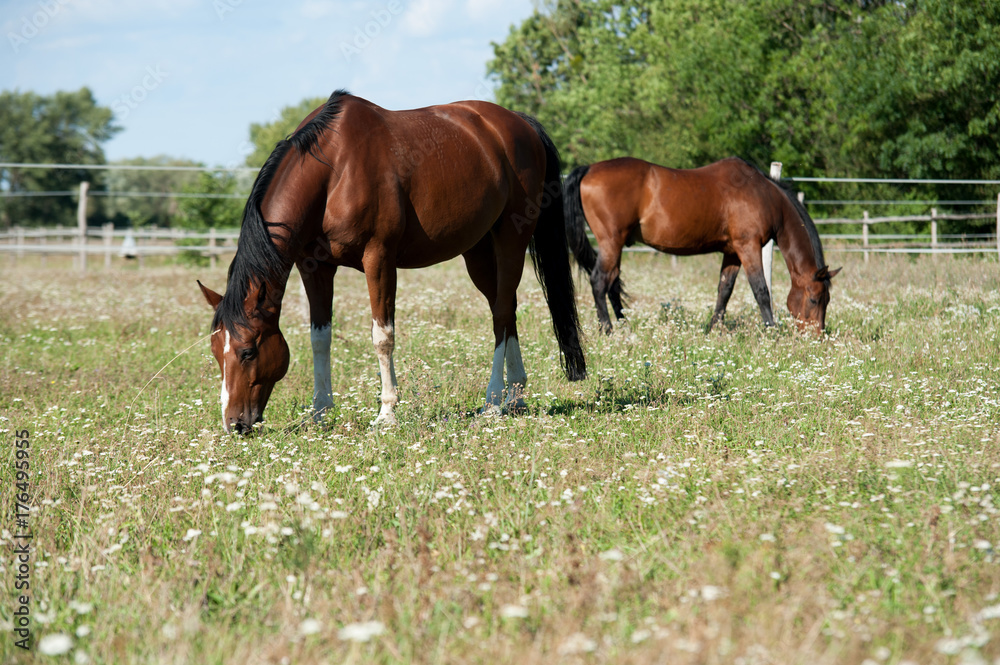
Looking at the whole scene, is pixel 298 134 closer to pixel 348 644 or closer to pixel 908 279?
pixel 348 644

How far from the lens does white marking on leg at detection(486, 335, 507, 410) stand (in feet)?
17.1

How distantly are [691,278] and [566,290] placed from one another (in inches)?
332

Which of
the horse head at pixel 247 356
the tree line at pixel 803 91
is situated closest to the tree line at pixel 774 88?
the tree line at pixel 803 91

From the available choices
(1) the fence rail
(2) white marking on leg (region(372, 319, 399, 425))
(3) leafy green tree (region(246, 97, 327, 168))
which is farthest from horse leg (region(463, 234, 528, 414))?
(3) leafy green tree (region(246, 97, 327, 168))

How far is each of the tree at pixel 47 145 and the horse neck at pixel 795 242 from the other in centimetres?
4736

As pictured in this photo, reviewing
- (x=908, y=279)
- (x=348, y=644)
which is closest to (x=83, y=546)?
(x=348, y=644)

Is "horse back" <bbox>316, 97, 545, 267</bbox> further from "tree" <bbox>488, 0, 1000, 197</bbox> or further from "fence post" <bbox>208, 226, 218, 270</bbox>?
"fence post" <bbox>208, 226, 218, 270</bbox>

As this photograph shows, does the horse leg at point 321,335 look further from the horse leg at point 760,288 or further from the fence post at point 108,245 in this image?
the fence post at point 108,245

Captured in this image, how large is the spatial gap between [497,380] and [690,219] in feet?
14.7

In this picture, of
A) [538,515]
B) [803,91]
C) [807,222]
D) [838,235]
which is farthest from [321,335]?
[803,91]

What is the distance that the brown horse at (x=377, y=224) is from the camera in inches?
166

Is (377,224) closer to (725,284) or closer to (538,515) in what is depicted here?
(538,515)

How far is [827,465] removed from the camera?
3.51 metres

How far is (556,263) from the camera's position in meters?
5.90
